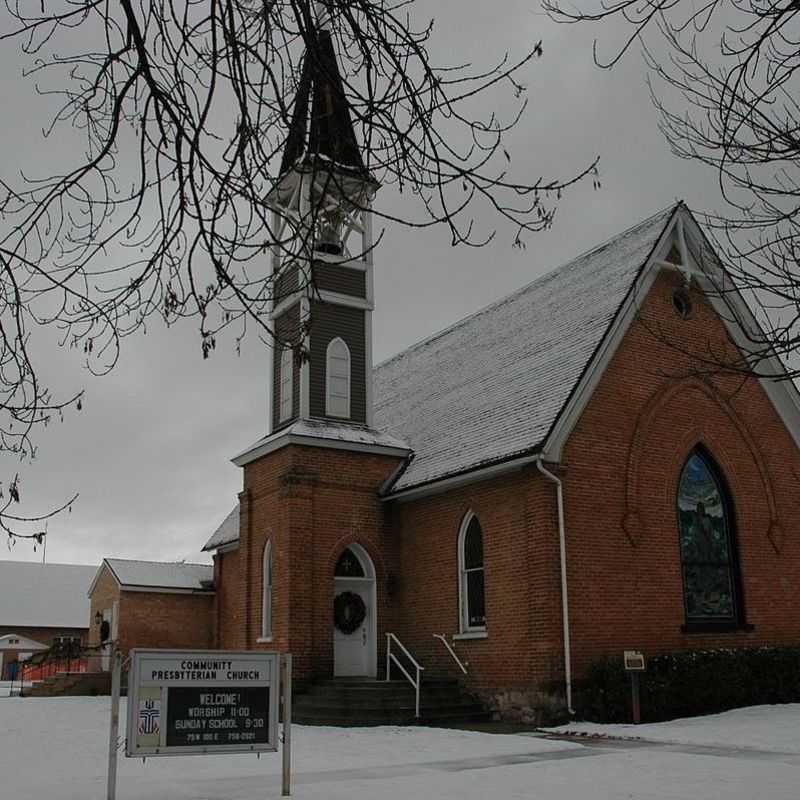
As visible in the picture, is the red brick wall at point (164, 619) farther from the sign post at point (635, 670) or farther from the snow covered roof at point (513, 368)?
the sign post at point (635, 670)

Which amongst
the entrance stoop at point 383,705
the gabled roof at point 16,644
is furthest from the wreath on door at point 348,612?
the gabled roof at point 16,644

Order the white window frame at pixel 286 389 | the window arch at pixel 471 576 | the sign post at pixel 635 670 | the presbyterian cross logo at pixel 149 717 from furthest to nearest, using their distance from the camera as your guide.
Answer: the white window frame at pixel 286 389 → the window arch at pixel 471 576 → the sign post at pixel 635 670 → the presbyterian cross logo at pixel 149 717

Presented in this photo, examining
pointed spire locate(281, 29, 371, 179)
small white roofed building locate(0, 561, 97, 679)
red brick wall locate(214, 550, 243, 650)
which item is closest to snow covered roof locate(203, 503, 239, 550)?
red brick wall locate(214, 550, 243, 650)

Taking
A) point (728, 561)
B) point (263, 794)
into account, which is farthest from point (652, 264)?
point (263, 794)

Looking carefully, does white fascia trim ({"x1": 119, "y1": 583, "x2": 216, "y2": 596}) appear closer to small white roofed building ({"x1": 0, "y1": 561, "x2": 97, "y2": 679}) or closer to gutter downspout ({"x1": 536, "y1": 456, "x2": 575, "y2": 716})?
gutter downspout ({"x1": 536, "y1": 456, "x2": 575, "y2": 716})

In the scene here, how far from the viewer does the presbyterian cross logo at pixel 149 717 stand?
28.8 ft

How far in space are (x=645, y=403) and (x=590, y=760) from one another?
9.20 metres

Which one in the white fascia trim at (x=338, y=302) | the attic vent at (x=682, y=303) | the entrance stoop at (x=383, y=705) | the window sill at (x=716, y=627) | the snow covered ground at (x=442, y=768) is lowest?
the snow covered ground at (x=442, y=768)

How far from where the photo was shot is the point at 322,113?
19.4ft

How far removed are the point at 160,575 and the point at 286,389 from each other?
31.1 feet

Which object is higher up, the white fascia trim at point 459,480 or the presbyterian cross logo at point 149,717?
the white fascia trim at point 459,480

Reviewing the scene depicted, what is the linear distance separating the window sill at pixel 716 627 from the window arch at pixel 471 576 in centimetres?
387

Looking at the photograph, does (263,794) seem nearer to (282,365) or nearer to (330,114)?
(330,114)

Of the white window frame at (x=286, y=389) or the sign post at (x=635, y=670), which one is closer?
the sign post at (x=635, y=670)
